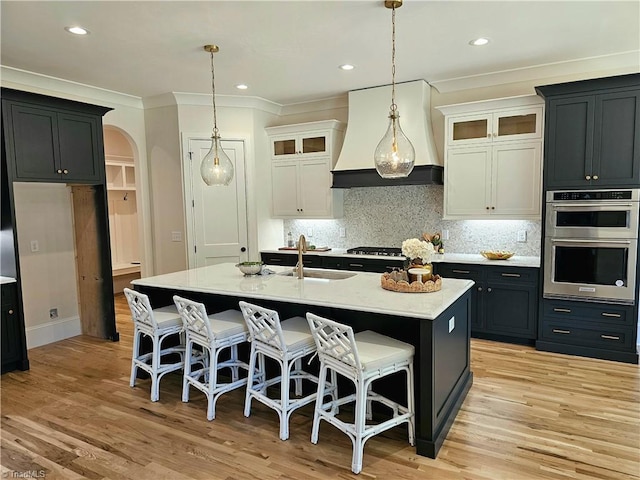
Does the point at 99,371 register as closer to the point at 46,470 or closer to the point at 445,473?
the point at 46,470

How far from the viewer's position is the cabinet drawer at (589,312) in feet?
13.1

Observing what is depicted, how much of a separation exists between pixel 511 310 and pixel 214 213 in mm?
3782

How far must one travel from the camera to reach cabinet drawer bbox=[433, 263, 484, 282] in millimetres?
4633

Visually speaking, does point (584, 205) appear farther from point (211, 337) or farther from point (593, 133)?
point (211, 337)

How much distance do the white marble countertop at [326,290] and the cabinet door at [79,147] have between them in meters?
1.63

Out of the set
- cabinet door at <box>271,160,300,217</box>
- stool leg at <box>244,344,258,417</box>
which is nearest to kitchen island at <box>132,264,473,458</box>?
stool leg at <box>244,344,258,417</box>

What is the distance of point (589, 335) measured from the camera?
4148mm

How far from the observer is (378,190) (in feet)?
18.7

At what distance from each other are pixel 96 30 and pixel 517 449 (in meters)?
4.29

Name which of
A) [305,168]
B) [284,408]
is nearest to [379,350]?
[284,408]

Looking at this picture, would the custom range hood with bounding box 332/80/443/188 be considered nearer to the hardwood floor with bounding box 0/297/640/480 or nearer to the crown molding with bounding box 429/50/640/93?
the crown molding with bounding box 429/50/640/93

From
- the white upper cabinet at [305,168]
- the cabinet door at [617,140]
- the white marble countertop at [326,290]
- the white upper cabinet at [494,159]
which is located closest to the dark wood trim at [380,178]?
the white upper cabinet at [494,159]

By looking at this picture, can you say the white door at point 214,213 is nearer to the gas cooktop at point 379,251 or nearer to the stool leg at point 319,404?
the gas cooktop at point 379,251

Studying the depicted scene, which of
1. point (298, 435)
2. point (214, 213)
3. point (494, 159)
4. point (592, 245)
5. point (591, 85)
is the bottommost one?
point (298, 435)
